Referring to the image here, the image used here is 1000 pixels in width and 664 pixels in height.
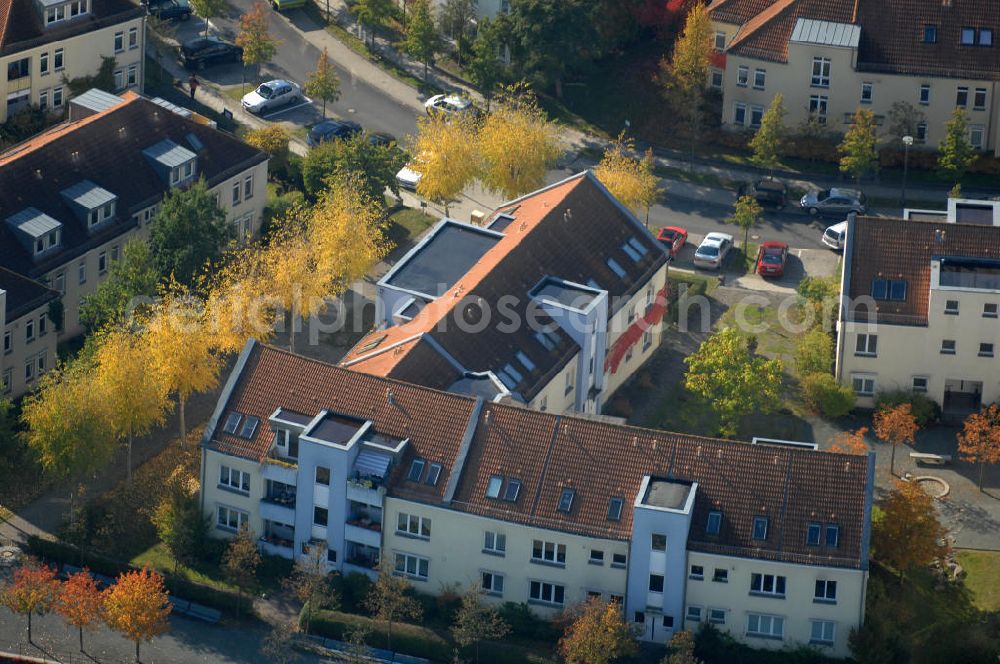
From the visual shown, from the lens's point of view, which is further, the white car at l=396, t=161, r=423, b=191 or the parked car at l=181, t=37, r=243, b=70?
the parked car at l=181, t=37, r=243, b=70

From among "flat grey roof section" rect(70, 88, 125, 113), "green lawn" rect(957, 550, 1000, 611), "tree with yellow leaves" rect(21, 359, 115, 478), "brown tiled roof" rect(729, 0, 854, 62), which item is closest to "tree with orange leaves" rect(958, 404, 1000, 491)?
"green lawn" rect(957, 550, 1000, 611)

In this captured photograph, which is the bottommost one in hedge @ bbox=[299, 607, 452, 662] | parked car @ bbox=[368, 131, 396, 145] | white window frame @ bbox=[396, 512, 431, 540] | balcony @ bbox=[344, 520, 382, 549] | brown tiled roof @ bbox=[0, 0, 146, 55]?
hedge @ bbox=[299, 607, 452, 662]

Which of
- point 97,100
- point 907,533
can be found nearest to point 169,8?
point 97,100

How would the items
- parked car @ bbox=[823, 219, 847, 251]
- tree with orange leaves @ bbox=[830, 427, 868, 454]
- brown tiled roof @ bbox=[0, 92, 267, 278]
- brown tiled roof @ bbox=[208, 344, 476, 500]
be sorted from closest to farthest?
brown tiled roof @ bbox=[208, 344, 476, 500]
tree with orange leaves @ bbox=[830, 427, 868, 454]
brown tiled roof @ bbox=[0, 92, 267, 278]
parked car @ bbox=[823, 219, 847, 251]

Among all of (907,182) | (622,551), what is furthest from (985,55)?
(622,551)

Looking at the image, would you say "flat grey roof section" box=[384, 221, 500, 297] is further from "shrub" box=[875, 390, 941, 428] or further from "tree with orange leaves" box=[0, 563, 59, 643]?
"tree with orange leaves" box=[0, 563, 59, 643]

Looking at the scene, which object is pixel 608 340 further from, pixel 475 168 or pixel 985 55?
pixel 985 55

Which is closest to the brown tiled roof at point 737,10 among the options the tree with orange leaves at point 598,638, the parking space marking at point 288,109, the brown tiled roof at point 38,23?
the parking space marking at point 288,109
